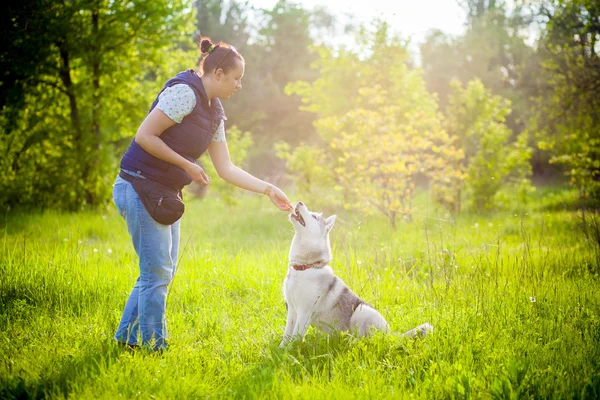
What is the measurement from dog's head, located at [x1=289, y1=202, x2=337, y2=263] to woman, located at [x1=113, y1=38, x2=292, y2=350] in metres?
0.84

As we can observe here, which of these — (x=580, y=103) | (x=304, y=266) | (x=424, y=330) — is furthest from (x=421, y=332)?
(x=580, y=103)

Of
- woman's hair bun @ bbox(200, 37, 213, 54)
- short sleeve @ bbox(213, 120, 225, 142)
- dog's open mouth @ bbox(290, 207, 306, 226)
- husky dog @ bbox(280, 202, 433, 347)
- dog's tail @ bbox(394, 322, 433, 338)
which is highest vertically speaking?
woman's hair bun @ bbox(200, 37, 213, 54)

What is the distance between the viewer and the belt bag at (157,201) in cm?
343

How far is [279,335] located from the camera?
4.01 meters

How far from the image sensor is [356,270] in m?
5.39

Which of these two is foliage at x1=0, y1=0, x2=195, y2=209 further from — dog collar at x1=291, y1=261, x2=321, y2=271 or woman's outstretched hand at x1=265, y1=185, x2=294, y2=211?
dog collar at x1=291, y1=261, x2=321, y2=271

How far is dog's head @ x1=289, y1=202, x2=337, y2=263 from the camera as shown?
12.8ft

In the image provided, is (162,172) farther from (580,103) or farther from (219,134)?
(580,103)

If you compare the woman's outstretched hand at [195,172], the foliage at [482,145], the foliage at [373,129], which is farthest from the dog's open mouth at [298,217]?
the foliage at [482,145]

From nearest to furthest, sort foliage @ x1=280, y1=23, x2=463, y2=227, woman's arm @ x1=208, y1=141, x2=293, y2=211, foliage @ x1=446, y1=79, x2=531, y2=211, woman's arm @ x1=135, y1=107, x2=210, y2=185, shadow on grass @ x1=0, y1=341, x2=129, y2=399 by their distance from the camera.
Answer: shadow on grass @ x1=0, y1=341, x2=129, y2=399 < woman's arm @ x1=135, y1=107, x2=210, y2=185 < woman's arm @ x1=208, y1=141, x2=293, y2=211 < foliage @ x1=280, y1=23, x2=463, y2=227 < foliage @ x1=446, y1=79, x2=531, y2=211

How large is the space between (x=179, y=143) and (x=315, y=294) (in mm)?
1586

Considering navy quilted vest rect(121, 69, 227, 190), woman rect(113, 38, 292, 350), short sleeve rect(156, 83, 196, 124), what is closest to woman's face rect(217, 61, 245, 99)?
woman rect(113, 38, 292, 350)

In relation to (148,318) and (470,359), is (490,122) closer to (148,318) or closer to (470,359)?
(470,359)

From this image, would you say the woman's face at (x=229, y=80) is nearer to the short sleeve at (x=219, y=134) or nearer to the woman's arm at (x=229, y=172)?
the short sleeve at (x=219, y=134)
